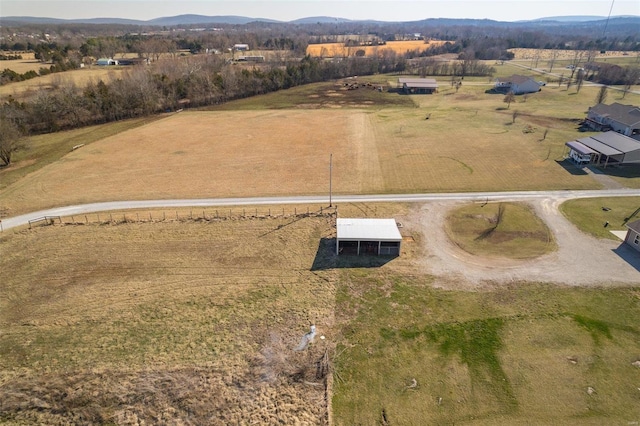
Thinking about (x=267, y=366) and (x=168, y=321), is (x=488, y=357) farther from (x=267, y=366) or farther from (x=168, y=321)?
(x=168, y=321)

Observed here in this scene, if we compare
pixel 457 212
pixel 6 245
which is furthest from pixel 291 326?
pixel 6 245

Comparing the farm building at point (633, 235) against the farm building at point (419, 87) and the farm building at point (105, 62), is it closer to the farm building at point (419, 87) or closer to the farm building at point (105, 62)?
the farm building at point (419, 87)

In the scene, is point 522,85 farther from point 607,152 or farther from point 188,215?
point 188,215

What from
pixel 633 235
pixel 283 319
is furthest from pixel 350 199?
pixel 633 235

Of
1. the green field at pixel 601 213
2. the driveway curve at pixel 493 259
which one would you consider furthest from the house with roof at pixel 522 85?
the green field at pixel 601 213

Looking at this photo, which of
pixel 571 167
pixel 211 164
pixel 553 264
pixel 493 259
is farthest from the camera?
pixel 211 164

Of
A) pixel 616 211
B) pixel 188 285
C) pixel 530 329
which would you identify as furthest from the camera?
pixel 616 211
